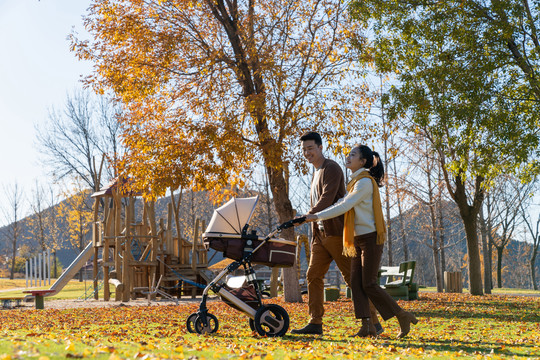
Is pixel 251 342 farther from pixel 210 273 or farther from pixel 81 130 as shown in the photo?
pixel 81 130

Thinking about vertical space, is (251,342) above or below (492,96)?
below

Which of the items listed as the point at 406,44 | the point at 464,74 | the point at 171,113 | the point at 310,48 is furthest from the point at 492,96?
the point at 171,113

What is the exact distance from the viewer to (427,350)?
5.57m

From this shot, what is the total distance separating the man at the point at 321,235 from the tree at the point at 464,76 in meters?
7.71

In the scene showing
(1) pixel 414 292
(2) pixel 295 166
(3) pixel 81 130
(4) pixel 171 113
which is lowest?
(1) pixel 414 292

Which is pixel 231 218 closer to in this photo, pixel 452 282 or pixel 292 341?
pixel 292 341

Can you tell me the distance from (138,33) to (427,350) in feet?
35.2

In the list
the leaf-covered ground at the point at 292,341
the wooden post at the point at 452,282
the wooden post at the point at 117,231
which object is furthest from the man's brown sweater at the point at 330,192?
the wooden post at the point at 452,282

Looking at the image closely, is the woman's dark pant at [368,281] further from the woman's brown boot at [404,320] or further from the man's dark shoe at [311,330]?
the man's dark shoe at [311,330]

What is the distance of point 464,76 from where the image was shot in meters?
13.9

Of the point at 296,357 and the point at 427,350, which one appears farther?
the point at 427,350

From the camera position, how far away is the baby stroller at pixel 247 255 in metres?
6.67

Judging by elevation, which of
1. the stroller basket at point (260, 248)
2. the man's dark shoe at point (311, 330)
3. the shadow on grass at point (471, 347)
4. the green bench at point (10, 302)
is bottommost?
the green bench at point (10, 302)

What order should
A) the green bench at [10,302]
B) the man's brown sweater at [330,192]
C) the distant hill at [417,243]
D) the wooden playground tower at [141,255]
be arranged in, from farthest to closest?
the distant hill at [417,243] → the green bench at [10,302] → the wooden playground tower at [141,255] → the man's brown sweater at [330,192]
